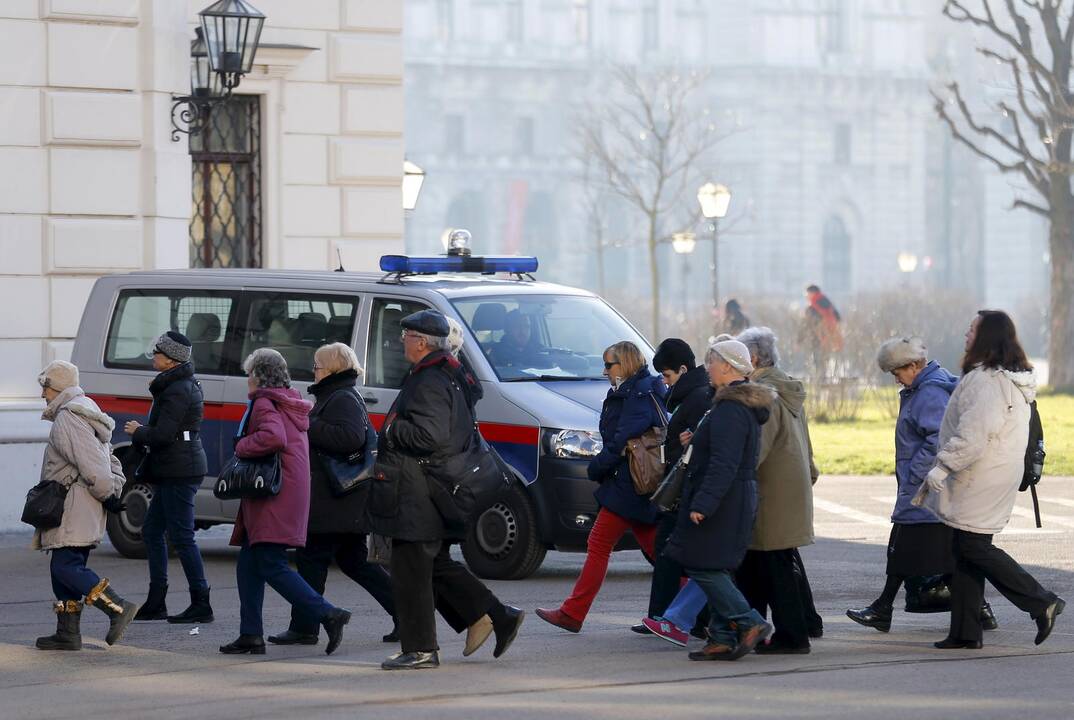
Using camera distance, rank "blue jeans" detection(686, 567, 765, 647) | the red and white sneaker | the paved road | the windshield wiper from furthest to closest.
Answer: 1. the windshield wiper
2. the red and white sneaker
3. "blue jeans" detection(686, 567, 765, 647)
4. the paved road

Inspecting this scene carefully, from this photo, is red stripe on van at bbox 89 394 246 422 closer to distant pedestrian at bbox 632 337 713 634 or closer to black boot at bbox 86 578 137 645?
black boot at bbox 86 578 137 645

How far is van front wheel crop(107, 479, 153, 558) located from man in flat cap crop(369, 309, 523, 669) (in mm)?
4976

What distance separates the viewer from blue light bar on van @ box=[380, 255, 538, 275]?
12789 millimetres

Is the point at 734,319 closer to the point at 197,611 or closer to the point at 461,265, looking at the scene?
the point at 461,265

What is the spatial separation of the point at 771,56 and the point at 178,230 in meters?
78.6

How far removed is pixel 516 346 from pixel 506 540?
50.4 inches

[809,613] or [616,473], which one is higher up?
[616,473]

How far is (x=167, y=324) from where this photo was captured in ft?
44.2

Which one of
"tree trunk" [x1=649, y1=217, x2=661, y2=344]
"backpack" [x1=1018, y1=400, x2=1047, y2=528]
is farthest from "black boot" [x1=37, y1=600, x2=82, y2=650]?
A: "tree trunk" [x1=649, y1=217, x2=661, y2=344]

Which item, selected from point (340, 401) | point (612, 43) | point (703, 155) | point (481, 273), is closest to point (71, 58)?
point (481, 273)

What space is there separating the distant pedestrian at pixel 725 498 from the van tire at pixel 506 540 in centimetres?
306

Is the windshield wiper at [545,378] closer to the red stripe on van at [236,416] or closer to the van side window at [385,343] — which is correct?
the red stripe on van at [236,416]

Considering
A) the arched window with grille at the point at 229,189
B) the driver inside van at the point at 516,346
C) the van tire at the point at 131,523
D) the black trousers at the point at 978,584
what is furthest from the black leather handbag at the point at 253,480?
the arched window with grille at the point at 229,189

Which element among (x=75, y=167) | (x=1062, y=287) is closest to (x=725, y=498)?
(x=75, y=167)
